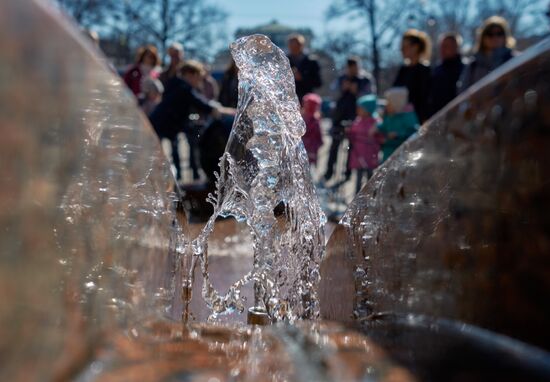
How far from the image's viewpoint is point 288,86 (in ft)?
6.70

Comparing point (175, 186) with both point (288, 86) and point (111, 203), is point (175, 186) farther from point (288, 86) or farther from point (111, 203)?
point (288, 86)

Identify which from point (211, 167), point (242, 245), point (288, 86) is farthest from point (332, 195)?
point (288, 86)

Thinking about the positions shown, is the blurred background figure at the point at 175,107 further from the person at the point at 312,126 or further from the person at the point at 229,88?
the person at the point at 312,126

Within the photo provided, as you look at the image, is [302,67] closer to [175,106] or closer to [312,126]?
[312,126]

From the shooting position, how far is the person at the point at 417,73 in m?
5.27

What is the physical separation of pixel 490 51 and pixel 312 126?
180cm

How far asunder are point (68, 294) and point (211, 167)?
170 inches

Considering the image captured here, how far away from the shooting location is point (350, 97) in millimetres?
6660

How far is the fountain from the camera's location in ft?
2.23

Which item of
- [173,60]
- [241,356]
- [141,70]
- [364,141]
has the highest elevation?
[173,60]

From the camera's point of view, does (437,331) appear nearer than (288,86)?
Yes

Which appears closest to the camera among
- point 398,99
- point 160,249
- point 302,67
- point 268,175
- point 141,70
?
point 160,249

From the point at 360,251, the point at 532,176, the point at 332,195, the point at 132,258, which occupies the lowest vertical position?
the point at 332,195

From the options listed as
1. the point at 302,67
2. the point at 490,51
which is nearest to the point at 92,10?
the point at 302,67
